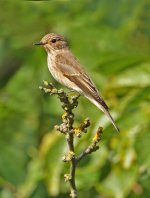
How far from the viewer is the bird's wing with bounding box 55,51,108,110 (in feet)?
20.1

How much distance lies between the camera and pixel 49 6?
395 inches

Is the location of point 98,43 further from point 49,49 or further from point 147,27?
point 49,49

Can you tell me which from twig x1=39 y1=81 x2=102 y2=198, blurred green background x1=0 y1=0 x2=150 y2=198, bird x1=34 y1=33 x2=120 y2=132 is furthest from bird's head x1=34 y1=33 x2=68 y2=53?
twig x1=39 y1=81 x2=102 y2=198

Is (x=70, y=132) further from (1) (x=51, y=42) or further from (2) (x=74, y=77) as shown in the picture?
(1) (x=51, y=42)

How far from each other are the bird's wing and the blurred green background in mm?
467

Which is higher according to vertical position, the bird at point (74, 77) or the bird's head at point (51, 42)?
the bird's head at point (51, 42)

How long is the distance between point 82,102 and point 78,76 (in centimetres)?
174

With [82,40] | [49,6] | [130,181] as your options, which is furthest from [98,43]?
[130,181]

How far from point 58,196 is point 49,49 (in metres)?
1.85

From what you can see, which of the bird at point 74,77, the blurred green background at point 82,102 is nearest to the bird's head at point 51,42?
the bird at point 74,77

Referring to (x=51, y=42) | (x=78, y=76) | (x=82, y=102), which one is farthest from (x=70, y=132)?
(x=82, y=102)

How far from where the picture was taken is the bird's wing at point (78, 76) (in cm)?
614

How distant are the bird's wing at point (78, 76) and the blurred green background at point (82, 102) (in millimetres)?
467

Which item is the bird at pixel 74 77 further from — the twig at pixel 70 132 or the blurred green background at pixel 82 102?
the twig at pixel 70 132
